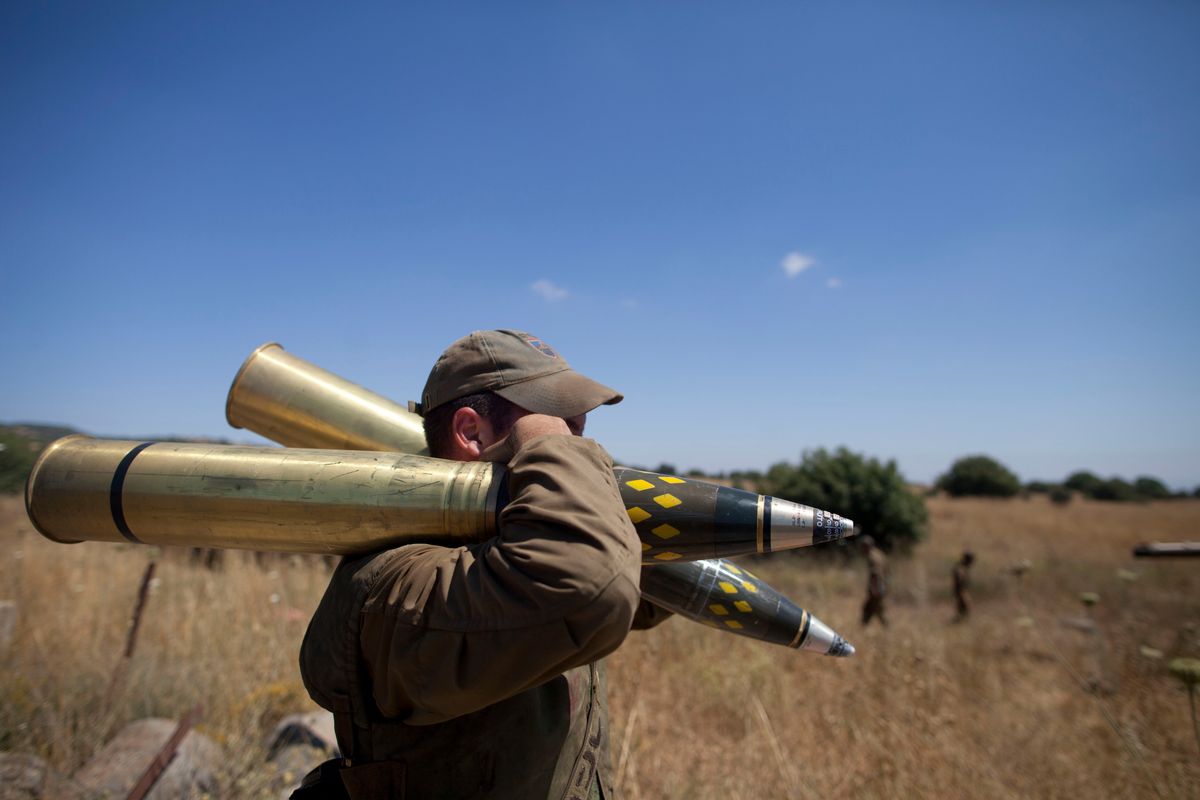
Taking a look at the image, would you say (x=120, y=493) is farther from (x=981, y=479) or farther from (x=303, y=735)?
(x=981, y=479)

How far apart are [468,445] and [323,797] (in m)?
0.92

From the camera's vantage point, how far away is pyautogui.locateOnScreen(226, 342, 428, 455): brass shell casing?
198cm

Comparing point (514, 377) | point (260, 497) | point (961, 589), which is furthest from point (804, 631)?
point (961, 589)

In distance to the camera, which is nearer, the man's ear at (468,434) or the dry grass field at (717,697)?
the man's ear at (468,434)

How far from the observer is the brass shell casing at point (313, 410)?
1983mm

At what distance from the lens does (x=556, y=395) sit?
162 centimetres

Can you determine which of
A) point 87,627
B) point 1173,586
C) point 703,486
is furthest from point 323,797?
point 1173,586

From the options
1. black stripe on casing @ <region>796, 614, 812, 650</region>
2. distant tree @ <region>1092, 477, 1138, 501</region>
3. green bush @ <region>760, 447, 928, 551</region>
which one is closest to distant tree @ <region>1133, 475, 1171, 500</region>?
distant tree @ <region>1092, 477, 1138, 501</region>

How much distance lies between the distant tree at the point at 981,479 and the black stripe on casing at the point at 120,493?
49435 millimetres

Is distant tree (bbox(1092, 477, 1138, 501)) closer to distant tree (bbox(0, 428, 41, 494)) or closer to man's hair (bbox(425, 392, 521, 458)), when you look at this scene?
man's hair (bbox(425, 392, 521, 458))

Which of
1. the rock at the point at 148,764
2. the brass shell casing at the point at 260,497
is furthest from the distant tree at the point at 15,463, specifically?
the brass shell casing at the point at 260,497

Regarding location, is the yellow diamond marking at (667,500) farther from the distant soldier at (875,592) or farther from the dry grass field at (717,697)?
the distant soldier at (875,592)

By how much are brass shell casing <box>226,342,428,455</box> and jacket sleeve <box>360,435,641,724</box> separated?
0.76 m

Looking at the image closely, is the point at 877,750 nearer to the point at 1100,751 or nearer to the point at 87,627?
the point at 1100,751
